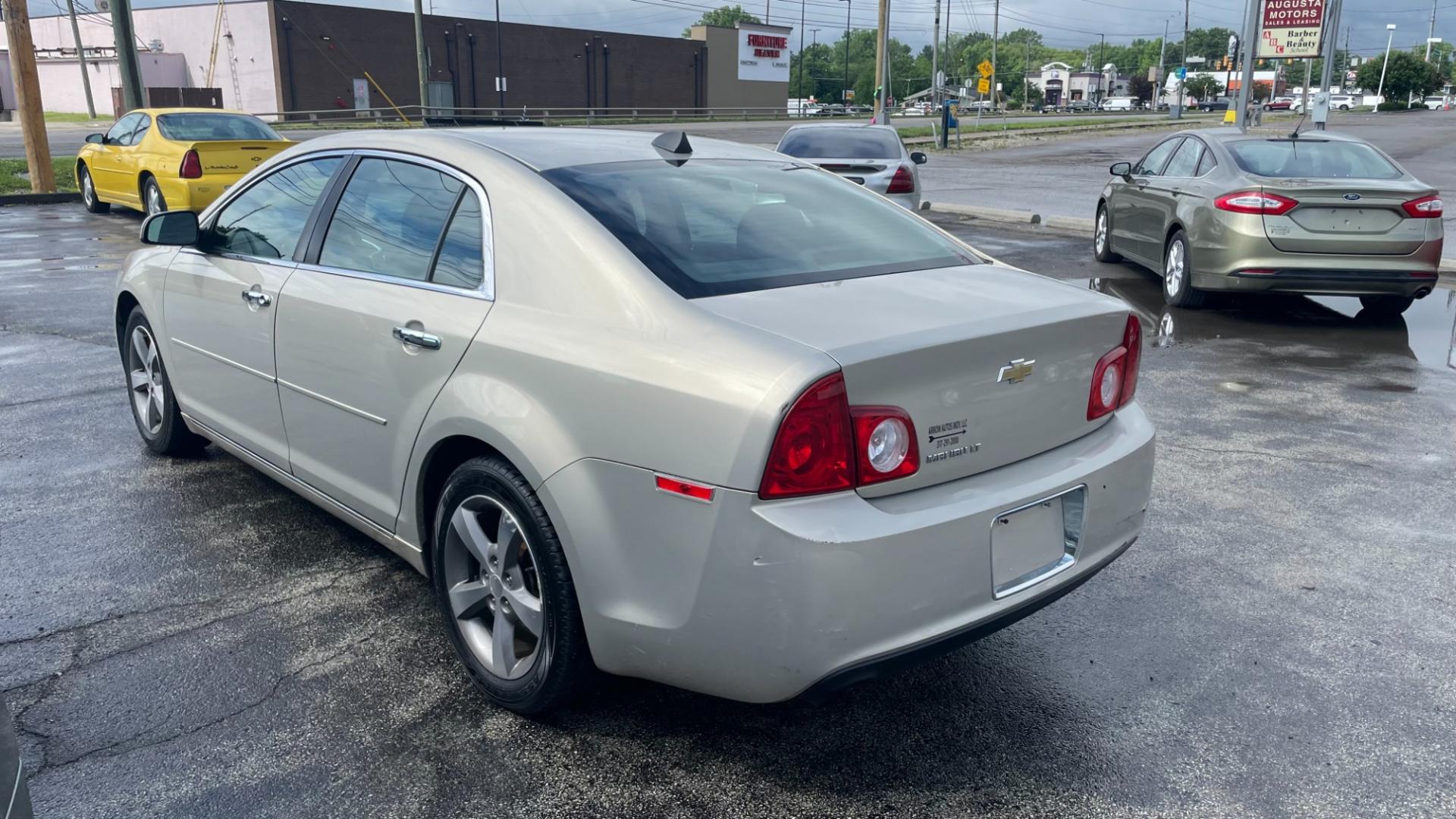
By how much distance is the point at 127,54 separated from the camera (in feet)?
59.7

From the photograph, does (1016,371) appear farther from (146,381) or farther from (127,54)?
(127,54)

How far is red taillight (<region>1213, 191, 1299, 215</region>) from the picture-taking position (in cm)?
866

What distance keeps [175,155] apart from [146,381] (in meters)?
10.1

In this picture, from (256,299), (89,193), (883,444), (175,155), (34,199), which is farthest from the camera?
(34,199)

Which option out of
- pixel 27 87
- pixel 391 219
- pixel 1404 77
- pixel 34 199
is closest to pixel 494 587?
pixel 391 219

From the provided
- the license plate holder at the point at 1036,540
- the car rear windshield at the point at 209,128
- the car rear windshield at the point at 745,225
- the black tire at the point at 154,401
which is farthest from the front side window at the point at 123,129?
the license plate holder at the point at 1036,540

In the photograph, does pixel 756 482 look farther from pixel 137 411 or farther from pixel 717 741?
pixel 137 411

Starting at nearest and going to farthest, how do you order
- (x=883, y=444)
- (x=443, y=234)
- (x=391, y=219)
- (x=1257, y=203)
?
1. (x=883, y=444)
2. (x=443, y=234)
3. (x=391, y=219)
4. (x=1257, y=203)

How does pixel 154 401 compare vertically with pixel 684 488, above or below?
below

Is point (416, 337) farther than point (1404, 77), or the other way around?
point (1404, 77)

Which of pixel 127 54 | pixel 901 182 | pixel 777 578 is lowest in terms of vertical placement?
pixel 901 182

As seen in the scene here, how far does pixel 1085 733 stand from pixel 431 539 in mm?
1992

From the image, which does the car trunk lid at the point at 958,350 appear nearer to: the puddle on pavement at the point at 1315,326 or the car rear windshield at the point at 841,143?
the puddle on pavement at the point at 1315,326

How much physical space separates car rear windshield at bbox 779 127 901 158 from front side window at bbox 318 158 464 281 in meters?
10.8
